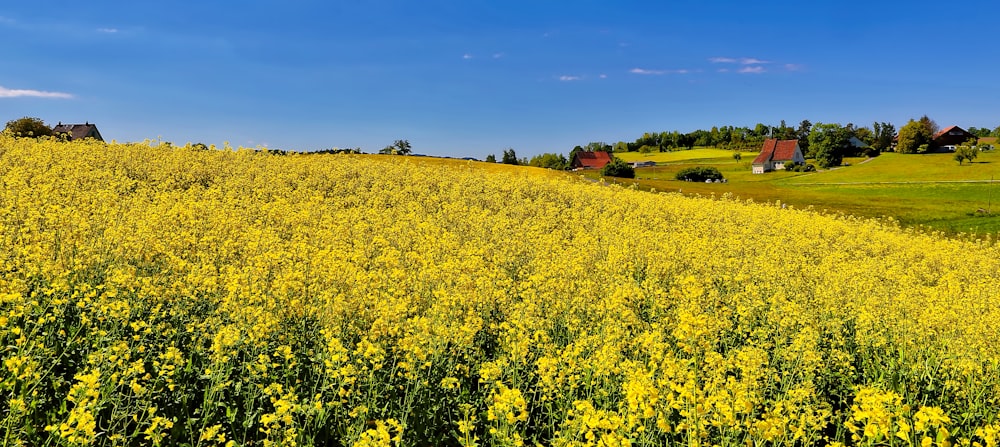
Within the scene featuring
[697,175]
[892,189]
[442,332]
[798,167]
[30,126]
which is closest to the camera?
[442,332]

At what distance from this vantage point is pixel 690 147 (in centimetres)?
18325

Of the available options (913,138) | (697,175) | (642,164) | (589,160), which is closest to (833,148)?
(913,138)

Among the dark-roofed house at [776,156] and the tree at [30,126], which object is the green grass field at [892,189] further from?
the tree at [30,126]

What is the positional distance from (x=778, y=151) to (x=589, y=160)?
42.1m

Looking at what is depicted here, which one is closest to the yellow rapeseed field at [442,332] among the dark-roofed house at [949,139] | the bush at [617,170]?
the bush at [617,170]

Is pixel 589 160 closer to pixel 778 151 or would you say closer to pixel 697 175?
pixel 778 151

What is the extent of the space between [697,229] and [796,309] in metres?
10.5

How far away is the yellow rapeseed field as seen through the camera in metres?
4.81

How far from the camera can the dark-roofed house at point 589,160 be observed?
13134 centimetres

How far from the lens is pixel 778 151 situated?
12394 cm

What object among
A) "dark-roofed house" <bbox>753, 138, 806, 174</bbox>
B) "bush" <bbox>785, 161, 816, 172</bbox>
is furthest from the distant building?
"bush" <bbox>785, 161, 816, 172</bbox>

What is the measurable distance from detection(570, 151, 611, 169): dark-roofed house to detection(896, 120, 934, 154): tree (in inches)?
2749

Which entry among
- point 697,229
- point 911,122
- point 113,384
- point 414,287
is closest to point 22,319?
point 113,384

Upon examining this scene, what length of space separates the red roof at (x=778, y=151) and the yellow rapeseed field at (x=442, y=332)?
11410cm
